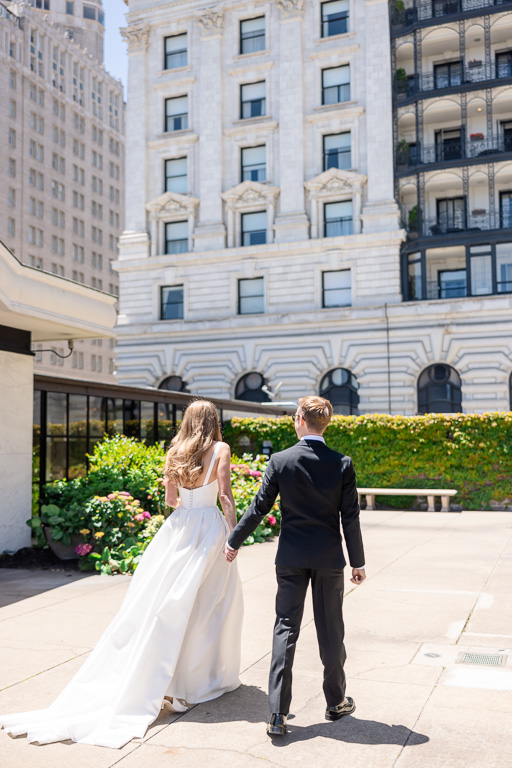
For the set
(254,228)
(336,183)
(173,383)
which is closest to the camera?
(336,183)

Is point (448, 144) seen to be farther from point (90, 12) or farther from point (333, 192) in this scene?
point (90, 12)

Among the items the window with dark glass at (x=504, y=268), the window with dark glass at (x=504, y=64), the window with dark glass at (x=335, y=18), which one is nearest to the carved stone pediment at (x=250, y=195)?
the window with dark glass at (x=335, y=18)

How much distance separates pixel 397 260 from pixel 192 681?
3293 cm

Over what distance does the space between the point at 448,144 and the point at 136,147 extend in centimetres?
1698

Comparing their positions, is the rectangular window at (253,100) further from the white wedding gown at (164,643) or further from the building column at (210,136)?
the white wedding gown at (164,643)

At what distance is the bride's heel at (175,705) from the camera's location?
5.26m

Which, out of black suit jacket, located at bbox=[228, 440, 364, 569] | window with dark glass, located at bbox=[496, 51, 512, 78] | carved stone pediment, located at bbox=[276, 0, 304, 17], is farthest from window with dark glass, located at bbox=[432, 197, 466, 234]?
black suit jacket, located at bbox=[228, 440, 364, 569]

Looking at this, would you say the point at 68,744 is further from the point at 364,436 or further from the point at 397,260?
the point at 397,260

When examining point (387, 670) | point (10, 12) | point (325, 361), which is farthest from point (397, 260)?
point (10, 12)

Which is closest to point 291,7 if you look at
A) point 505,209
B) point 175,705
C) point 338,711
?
point 505,209

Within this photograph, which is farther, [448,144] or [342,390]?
[448,144]

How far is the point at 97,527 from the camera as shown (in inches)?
434

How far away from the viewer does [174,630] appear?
525 centimetres

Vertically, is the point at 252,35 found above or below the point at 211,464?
above
